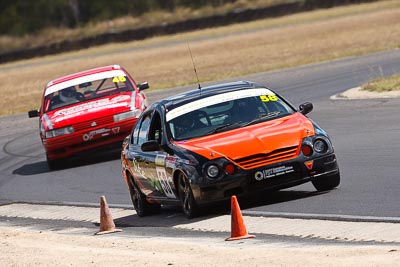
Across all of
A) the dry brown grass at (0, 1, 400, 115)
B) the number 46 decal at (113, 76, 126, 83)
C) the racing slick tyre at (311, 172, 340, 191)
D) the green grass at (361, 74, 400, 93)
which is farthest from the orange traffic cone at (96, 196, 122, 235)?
the dry brown grass at (0, 1, 400, 115)

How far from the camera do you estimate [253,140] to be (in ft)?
37.1

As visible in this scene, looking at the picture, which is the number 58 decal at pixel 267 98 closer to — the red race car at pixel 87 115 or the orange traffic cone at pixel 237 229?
A: the orange traffic cone at pixel 237 229

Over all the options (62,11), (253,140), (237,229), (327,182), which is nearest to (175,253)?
(237,229)

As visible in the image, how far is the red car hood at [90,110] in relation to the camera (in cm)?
1956

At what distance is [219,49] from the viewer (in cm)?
5325

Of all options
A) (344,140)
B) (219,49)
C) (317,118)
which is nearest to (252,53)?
(219,49)

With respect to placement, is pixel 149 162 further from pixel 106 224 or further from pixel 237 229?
pixel 237 229

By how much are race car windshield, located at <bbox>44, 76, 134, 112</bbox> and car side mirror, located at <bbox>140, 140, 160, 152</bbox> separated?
8.28 m

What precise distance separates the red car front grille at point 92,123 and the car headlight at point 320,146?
8.42 m

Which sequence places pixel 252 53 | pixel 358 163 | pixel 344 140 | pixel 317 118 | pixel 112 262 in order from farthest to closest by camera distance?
pixel 252 53, pixel 317 118, pixel 344 140, pixel 358 163, pixel 112 262

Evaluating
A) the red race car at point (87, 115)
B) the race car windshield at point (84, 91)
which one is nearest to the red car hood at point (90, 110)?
the red race car at point (87, 115)

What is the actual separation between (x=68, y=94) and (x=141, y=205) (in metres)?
7.78

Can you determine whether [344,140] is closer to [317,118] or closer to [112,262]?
[317,118]

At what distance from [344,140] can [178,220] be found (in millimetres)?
5898
